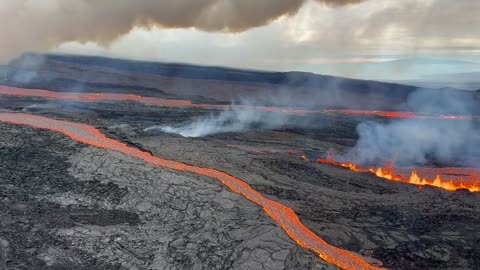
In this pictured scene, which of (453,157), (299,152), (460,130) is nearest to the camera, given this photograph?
(299,152)

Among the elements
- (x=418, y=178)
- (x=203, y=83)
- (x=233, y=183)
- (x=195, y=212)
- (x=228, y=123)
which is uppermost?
(x=203, y=83)

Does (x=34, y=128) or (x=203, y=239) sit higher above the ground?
(x=34, y=128)

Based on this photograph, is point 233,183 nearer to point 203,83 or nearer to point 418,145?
point 418,145

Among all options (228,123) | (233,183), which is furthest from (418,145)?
(233,183)

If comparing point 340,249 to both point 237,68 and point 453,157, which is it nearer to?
point 453,157

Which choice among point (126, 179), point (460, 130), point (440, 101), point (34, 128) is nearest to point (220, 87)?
point (440, 101)

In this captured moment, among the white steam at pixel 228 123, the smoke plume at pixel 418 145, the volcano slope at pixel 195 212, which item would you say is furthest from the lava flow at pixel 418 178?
the white steam at pixel 228 123

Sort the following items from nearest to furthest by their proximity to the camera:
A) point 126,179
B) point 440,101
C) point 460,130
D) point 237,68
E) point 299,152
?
point 126,179
point 299,152
point 460,130
point 440,101
point 237,68
